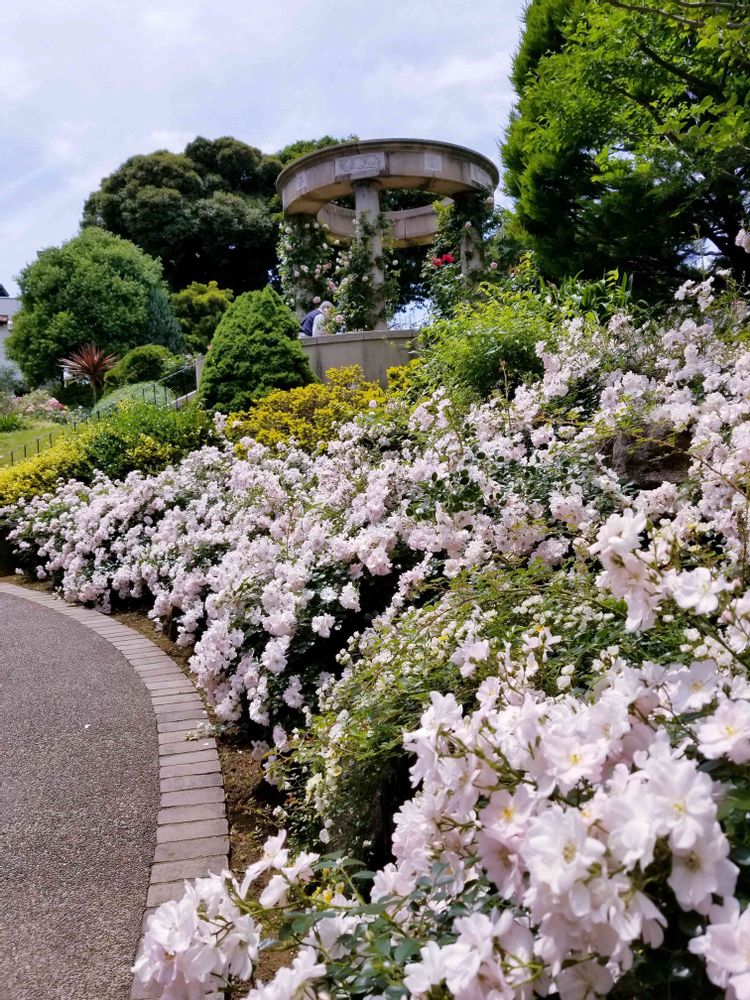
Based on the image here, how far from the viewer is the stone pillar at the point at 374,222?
453 inches

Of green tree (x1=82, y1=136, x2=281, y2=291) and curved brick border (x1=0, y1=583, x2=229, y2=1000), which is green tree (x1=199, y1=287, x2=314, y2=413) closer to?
curved brick border (x1=0, y1=583, x2=229, y2=1000)

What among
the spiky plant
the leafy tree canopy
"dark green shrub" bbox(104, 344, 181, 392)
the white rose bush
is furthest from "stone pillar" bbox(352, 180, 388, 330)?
the leafy tree canopy

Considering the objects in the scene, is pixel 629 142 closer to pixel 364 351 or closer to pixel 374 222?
pixel 364 351

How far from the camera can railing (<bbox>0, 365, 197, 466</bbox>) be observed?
11.8 m

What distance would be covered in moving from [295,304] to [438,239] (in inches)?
108

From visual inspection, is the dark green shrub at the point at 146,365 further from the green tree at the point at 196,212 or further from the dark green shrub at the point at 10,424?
the green tree at the point at 196,212

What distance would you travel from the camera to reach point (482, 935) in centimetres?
92

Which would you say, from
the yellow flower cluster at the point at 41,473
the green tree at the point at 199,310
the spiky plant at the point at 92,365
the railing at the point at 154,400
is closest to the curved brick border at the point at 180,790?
the yellow flower cluster at the point at 41,473

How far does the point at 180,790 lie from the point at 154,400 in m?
9.49

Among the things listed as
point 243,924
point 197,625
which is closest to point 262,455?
point 197,625

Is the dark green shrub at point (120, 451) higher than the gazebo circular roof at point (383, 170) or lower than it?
lower

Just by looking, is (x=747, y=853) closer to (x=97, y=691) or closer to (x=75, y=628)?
(x=97, y=691)

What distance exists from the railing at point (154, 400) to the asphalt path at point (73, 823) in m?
7.91

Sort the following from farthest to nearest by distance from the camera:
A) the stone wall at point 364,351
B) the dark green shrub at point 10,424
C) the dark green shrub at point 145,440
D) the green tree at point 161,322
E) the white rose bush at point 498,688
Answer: the green tree at point 161,322 < the dark green shrub at point 10,424 < the stone wall at point 364,351 < the dark green shrub at point 145,440 < the white rose bush at point 498,688
